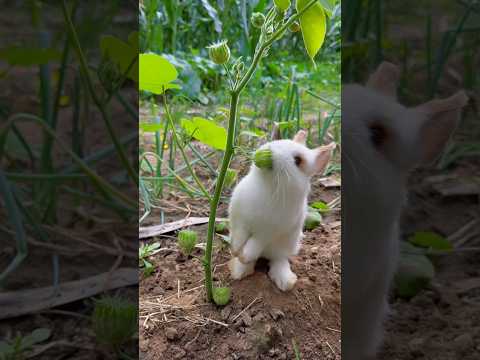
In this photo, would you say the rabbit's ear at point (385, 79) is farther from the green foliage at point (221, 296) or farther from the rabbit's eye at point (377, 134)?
the green foliage at point (221, 296)

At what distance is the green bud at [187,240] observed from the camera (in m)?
0.76

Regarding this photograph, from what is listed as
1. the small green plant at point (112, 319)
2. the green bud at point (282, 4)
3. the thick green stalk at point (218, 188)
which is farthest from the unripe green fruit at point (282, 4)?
the small green plant at point (112, 319)

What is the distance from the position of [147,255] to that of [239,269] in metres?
0.15

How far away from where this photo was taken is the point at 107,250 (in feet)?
1.07

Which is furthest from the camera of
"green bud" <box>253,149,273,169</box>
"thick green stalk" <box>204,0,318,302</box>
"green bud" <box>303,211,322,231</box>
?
"green bud" <box>303,211,322,231</box>

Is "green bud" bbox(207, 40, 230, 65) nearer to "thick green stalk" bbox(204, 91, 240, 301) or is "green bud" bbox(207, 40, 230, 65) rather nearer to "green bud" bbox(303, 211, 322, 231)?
"thick green stalk" bbox(204, 91, 240, 301)

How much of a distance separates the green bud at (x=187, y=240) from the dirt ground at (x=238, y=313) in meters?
0.02

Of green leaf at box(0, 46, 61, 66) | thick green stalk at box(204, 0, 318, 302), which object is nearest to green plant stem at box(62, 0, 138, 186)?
green leaf at box(0, 46, 61, 66)

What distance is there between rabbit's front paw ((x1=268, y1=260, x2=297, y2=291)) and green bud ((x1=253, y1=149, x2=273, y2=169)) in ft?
0.61

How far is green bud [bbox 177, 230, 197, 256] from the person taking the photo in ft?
2.50

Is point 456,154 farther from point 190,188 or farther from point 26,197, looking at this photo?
point 190,188

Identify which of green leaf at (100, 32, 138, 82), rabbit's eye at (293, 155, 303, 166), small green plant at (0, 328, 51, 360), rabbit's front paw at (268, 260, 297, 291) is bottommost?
rabbit's front paw at (268, 260, 297, 291)

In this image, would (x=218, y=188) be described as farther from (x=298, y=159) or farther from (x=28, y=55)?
(x=28, y=55)

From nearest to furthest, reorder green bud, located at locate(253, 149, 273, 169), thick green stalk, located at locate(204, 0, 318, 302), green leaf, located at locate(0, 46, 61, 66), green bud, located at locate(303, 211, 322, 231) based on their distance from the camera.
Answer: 1. green leaf, located at locate(0, 46, 61, 66)
2. thick green stalk, located at locate(204, 0, 318, 302)
3. green bud, located at locate(253, 149, 273, 169)
4. green bud, located at locate(303, 211, 322, 231)
